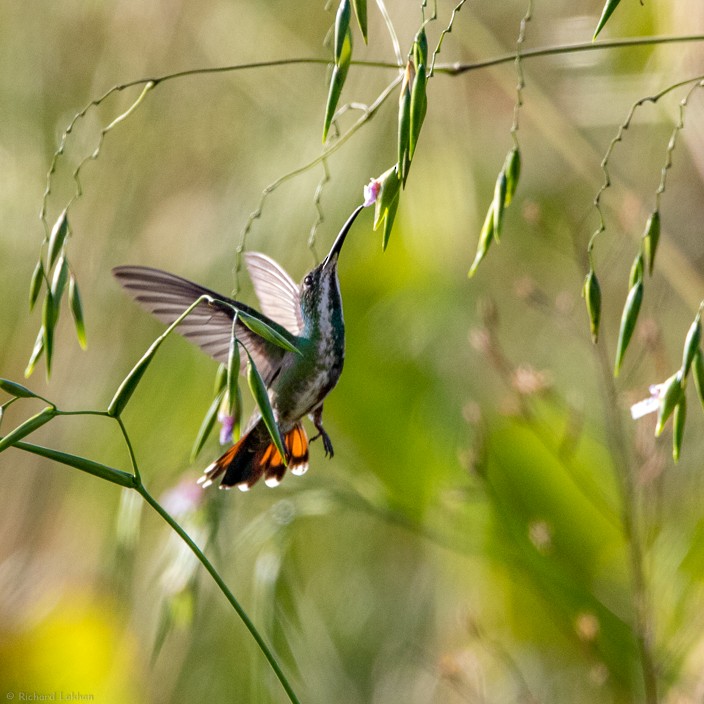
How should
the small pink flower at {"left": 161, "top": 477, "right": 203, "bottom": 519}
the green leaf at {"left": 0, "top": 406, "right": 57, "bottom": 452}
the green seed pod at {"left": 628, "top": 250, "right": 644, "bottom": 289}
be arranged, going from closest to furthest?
1. the green leaf at {"left": 0, "top": 406, "right": 57, "bottom": 452}
2. the green seed pod at {"left": 628, "top": 250, "right": 644, "bottom": 289}
3. the small pink flower at {"left": 161, "top": 477, "right": 203, "bottom": 519}

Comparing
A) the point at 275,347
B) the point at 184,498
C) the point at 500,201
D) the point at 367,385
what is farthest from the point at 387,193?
the point at 367,385

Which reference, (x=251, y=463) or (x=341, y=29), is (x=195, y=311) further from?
(x=341, y=29)

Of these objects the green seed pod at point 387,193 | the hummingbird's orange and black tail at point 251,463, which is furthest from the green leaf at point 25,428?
the hummingbird's orange and black tail at point 251,463

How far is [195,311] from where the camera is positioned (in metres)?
1.11

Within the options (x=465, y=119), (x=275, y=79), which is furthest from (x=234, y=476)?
(x=275, y=79)

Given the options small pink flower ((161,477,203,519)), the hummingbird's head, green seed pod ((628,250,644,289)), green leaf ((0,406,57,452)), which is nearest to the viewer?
green leaf ((0,406,57,452))

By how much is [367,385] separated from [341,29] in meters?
1.41

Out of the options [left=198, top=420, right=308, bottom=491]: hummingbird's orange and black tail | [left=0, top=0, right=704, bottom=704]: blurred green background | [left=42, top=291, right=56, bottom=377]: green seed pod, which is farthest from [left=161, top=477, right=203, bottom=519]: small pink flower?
[left=42, top=291, right=56, bottom=377]: green seed pod

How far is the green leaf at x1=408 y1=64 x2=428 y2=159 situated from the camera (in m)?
0.78

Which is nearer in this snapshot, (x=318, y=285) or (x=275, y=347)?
(x=318, y=285)

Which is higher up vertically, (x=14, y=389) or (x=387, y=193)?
(x=387, y=193)

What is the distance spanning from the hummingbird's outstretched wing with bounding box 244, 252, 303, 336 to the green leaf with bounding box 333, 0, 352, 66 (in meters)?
0.40

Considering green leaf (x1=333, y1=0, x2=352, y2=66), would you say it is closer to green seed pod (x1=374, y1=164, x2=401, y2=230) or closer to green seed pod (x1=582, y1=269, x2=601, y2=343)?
green seed pod (x1=374, y1=164, x2=401, y2=230)

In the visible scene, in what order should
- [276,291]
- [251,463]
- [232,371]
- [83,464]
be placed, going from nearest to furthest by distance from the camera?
[83,464], [232,371], [251,463], [276,291]
